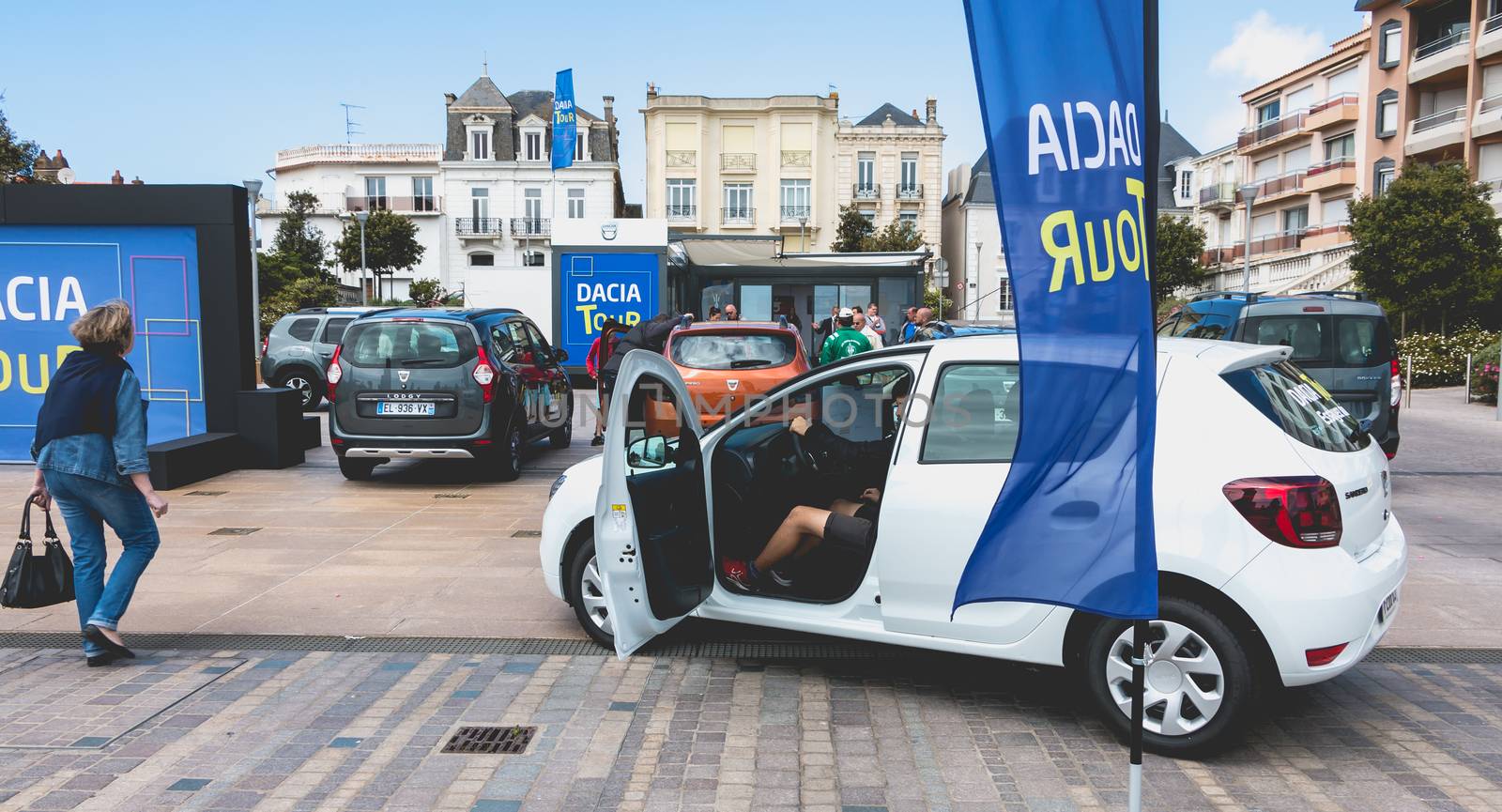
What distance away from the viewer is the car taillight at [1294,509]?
3.79 metres

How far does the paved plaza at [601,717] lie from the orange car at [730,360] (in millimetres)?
4128

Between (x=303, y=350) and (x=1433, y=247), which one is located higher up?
(x=1433, y=247)

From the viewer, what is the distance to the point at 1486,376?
19.8 metres

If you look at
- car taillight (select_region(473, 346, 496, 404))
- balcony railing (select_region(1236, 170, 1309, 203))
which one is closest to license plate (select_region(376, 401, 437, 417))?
car taillight (select_region(473, 346, 496, 404))

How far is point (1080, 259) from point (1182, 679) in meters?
1.84

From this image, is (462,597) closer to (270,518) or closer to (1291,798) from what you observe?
(270,518)

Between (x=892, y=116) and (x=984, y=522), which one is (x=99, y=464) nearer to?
(x=984, y=522)

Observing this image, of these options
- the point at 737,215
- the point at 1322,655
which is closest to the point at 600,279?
the point at 1322,655

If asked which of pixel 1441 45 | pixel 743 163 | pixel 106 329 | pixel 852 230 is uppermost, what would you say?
pixel 1441 45

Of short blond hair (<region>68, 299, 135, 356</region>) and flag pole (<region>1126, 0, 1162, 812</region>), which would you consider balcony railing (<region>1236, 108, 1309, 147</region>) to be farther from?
short blond hair (<region>68, 299, 135, 356</region>)

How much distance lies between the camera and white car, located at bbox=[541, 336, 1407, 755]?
381cm

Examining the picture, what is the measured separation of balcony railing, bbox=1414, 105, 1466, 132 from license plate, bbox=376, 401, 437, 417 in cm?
3597

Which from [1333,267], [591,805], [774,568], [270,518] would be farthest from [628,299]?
[1333,267]

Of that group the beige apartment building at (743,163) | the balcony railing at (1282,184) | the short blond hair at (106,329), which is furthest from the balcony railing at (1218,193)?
the short blond hair at (106,329)
